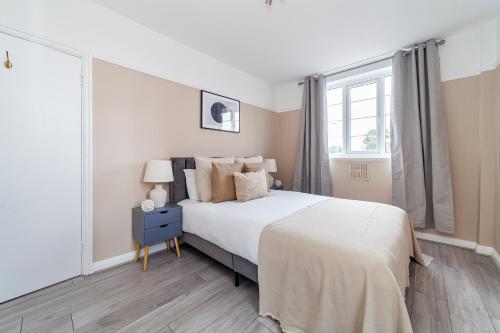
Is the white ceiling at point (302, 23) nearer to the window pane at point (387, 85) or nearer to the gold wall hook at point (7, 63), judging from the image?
the window pane at point (387, 85)

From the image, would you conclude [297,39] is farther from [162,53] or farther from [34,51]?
[34,51]

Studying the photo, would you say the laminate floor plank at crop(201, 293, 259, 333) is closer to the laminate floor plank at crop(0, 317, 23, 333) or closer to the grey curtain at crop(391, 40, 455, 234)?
the laminate floor plank at crop(0, 317, 23, 333)

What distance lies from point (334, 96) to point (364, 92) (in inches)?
18.2

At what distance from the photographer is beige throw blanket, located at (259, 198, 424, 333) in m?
0.91

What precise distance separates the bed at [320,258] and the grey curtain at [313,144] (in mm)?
1409

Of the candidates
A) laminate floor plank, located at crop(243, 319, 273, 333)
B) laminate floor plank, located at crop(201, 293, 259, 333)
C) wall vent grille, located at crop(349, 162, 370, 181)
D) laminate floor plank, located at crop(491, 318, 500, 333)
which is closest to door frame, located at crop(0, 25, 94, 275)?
laminate floor plank, located at crop(201, 293, 259, 333)

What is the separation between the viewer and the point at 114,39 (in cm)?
201

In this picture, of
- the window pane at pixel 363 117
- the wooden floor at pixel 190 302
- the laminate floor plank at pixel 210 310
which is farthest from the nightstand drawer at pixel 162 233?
the window pane at pixel 363 117

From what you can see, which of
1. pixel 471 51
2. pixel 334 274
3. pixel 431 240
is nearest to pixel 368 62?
pixel 471 51

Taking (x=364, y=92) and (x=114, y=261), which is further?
(x=364, y=92)

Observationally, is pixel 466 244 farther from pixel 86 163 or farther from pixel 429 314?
pixel 86 163

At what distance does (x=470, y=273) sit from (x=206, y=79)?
361 centimetres

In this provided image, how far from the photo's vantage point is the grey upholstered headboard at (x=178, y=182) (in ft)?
7.77

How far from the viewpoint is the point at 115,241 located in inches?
79.8
